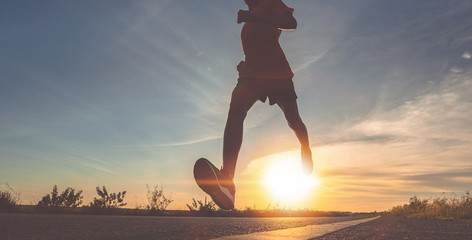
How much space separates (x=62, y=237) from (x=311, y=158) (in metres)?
2.73

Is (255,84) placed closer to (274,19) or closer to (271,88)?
(271,88)

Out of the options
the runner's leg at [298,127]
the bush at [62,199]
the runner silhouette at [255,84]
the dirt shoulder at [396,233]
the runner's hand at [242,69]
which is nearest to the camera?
the dirt shoulder at [396,233]

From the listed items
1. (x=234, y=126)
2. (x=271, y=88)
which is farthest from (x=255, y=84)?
(x=234, y=126)

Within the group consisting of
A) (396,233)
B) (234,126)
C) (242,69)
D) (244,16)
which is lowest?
(396,233)

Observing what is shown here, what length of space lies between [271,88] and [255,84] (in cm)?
18

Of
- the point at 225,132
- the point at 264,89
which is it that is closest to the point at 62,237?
the point at 225,132

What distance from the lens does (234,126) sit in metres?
3.51

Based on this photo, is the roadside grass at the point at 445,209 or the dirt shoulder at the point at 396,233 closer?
the dirt shoulder at the point at 396,233

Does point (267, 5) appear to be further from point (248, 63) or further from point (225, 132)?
point (225, 132)

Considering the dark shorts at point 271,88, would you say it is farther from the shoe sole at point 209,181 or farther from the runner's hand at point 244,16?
the shoe sole at point 209,181

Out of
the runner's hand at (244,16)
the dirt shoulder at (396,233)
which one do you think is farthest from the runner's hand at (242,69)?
the dirt shoulder at (396,233)

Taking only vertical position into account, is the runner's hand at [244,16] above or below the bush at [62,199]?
above

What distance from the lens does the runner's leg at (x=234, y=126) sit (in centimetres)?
350

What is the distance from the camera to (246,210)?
1022 centimetres
